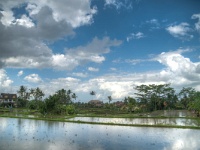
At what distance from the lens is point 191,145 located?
61.9ft

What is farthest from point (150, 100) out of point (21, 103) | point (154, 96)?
point (21, 103)

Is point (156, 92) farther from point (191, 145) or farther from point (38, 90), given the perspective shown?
point (191, 145)

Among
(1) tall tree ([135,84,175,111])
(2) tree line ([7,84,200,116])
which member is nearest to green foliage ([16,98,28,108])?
(2) tree line ([7,84,200,116])

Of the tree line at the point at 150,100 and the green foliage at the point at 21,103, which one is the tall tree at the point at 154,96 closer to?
the tree line at the point at 150,100

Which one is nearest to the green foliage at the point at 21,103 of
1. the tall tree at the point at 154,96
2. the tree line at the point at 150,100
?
the tree line at the point at 150,100

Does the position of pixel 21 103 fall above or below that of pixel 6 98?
below

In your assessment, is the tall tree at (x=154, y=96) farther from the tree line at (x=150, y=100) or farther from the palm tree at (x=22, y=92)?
the palm tree at (x=22, y=92)

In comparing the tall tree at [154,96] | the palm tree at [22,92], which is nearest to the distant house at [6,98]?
the palm tree at [22,92]

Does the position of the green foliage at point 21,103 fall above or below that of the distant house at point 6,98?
below

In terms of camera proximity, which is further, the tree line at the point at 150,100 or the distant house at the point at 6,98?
the distant house at the point at 6,98

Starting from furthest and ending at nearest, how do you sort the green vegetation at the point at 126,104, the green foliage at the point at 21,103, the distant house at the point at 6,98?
1. the distant house at the point at 6,98
2. the green foliage at the point at 21,103
3. the green vegetation at the point at 126,104

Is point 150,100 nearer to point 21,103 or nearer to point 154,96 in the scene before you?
point 154,96

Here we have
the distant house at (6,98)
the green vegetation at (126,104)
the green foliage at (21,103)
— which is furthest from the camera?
the distant house at (6,98)

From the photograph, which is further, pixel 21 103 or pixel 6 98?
pixel 6 98
